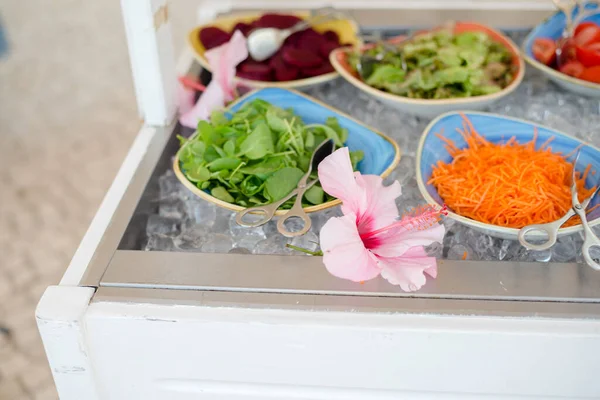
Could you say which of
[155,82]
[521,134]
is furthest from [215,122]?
[521,134]

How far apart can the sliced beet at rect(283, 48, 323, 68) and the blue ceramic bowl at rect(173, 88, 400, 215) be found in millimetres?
84

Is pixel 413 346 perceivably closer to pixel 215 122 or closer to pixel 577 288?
pixel 577 288

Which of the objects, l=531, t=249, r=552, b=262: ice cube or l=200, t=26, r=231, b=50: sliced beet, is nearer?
l=531, t=249, r=552, b=262: ice cube

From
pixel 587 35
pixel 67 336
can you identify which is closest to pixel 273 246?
pixel 67 336

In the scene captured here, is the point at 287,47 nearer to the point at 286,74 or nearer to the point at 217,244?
the point at 286,74

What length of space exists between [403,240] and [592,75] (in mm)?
554

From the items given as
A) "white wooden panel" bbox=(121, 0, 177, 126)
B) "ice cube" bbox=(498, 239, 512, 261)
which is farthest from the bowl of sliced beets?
"ice cube" bbox=(498, 239, 512, 261)

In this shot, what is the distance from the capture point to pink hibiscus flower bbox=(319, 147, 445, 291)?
0.60m

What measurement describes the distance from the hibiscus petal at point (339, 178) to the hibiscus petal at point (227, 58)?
374mm

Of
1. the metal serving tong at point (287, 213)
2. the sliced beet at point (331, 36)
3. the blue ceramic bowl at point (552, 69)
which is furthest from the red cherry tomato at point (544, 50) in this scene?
the metal serving tong at point (287, 213)

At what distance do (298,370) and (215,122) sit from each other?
0.36m

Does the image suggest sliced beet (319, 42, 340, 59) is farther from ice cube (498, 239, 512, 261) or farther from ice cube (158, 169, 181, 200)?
ice cube (498, 239, 512, 261)

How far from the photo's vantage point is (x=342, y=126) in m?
0.88

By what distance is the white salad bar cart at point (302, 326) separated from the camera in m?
0.61
